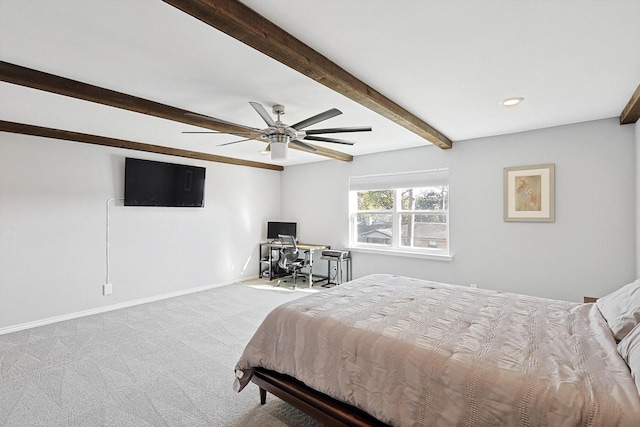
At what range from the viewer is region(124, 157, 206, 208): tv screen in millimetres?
4566

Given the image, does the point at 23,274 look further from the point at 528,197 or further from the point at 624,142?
the point at 624,142

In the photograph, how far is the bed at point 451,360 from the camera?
128 centimetres

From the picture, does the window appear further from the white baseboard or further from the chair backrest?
the white baseboard

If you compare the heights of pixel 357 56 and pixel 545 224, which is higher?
pixel 357 56

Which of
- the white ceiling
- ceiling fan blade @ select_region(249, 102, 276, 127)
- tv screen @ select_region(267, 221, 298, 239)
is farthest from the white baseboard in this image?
ceiling fan blade @ select_region(249, 102, 276, 127)

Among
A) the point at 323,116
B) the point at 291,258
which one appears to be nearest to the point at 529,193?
the point at 323,116

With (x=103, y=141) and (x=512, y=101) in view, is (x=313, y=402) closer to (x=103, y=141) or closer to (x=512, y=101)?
(x=512, y=101)

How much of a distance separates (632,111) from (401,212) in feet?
9.66

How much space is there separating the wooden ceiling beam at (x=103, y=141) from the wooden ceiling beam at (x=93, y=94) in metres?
1.80

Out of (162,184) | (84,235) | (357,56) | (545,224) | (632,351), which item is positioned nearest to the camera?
(632,351)

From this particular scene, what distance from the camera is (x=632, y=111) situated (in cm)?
288

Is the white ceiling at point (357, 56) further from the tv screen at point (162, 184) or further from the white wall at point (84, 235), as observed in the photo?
the tv screen at point (162, 184)

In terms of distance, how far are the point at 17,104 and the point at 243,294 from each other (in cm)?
362

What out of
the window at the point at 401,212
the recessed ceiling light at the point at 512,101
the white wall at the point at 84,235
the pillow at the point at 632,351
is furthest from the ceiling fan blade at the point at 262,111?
the white wall at the point at 84,235
